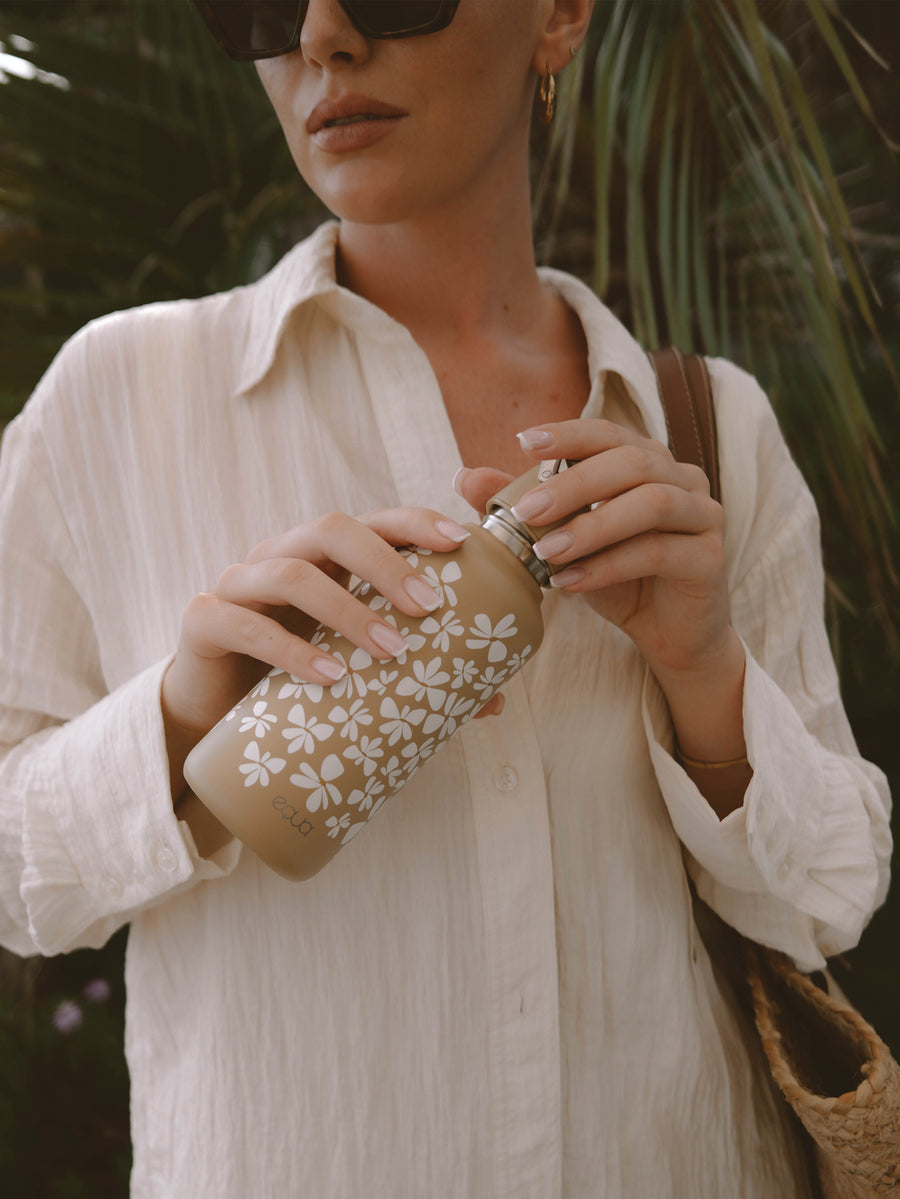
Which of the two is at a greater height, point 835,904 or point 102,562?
point 102,562

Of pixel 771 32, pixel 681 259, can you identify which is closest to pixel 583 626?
pixel 681 259

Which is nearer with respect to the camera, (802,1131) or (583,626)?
(583,626)

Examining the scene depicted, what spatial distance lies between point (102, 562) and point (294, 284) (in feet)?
0.93

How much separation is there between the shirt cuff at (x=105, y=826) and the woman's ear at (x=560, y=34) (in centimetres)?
61

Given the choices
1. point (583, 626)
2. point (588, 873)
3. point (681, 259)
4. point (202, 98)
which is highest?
point (202, 98)

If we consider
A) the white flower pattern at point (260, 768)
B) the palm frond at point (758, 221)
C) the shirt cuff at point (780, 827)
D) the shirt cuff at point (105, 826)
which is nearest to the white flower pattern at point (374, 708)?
the white flower pattern at point (260, 768)

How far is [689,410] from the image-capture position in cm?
84

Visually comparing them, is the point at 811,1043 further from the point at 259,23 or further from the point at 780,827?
the point at 259,23

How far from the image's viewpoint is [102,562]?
758 mm

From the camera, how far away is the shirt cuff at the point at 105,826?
0.65 m

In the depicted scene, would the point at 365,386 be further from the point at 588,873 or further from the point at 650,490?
the point at 588,873

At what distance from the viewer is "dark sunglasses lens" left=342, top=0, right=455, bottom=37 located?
64cm

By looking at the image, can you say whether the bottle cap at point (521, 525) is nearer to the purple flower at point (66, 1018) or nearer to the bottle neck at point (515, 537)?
the bottle neck at point (515, 537)

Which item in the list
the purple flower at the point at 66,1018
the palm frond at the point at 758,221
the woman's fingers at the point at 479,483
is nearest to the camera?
the woman's fingers at the point at 479,483
